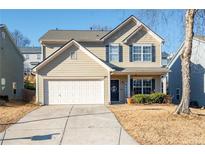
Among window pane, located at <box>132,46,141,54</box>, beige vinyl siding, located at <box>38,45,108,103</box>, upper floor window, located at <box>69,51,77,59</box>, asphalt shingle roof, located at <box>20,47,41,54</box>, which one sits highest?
asphalt shingle roof, located at <box>20,47,41,54</box>

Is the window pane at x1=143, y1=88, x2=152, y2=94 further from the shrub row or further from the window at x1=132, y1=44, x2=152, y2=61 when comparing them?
the window at x1=132, y1=44, x2=152, y2=61

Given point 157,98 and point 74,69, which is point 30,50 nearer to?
point 74,69

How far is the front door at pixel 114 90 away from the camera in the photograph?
2491 centimetres

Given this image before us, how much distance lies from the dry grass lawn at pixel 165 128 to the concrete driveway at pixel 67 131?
43 centimetres

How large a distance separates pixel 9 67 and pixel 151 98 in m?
13.0

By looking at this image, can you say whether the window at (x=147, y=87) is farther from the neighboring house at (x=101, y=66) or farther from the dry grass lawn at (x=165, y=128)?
the dry grass lawn at (x=165, y=128)

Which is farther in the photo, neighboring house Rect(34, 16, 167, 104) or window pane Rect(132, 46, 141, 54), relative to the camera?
window pane Rect(132, 46, 141, 54)

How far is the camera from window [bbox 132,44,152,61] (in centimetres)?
2500

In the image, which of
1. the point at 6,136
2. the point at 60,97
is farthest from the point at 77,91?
the point at 6,136

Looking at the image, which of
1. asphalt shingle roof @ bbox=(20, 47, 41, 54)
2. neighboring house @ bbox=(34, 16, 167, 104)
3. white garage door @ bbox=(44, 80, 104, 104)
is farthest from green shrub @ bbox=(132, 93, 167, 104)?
asphalt shingle roof @ bbox=(20, 47, 41, 54)


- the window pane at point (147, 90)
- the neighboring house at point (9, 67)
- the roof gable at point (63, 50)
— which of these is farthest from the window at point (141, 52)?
the neighboring house at point (9, 67)

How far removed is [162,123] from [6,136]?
582 centimetres
